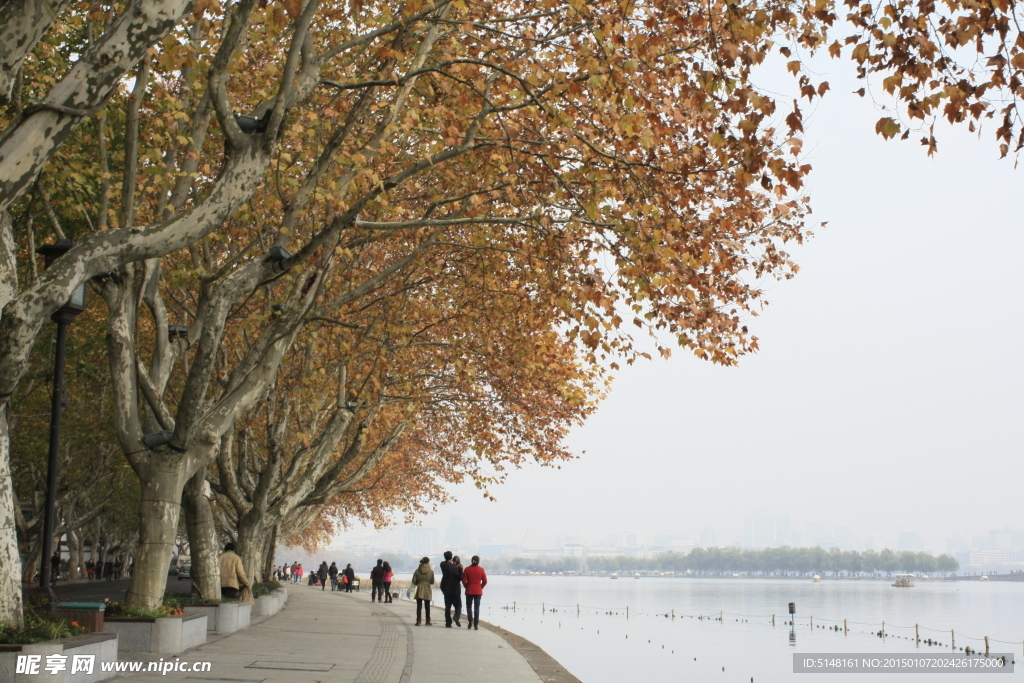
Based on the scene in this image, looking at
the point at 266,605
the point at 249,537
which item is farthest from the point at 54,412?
the point at 266,605

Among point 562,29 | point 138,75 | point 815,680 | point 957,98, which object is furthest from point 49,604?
point 815,680

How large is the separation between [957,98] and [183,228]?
680cm

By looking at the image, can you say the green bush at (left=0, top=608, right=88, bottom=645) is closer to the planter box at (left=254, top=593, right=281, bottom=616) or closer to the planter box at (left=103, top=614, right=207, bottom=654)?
the planter box at (left=103, top=614, right=207, bottom=654)

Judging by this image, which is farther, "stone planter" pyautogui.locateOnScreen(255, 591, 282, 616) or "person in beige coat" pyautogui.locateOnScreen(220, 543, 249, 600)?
"stone planter" pyautogui.locateOnScreen(255, 591, 282, 616)

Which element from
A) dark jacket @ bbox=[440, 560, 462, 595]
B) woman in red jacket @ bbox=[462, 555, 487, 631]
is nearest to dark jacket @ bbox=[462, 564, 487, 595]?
woman in red jacket @ bbox=[462, 555, 487, 631]

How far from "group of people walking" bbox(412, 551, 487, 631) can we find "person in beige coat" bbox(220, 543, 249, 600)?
3.83m

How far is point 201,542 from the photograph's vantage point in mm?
16328

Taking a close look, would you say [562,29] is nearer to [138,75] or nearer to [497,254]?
[497,254]

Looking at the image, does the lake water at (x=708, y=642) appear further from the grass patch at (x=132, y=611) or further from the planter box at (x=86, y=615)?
the planter box at (x=86, y=615)

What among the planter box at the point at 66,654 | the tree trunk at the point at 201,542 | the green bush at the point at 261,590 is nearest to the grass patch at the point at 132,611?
the planter box at the point at 66,654

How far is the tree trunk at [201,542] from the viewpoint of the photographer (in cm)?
1614

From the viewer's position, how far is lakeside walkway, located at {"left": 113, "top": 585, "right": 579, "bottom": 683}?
11242 millimetres

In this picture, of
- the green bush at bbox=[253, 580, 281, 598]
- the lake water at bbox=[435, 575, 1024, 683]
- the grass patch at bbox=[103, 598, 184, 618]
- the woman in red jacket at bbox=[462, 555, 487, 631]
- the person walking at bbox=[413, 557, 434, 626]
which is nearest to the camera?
the grass patch at bbox=[103, 598, 184, 618]

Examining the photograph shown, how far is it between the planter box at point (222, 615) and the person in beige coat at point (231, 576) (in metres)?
1.27
